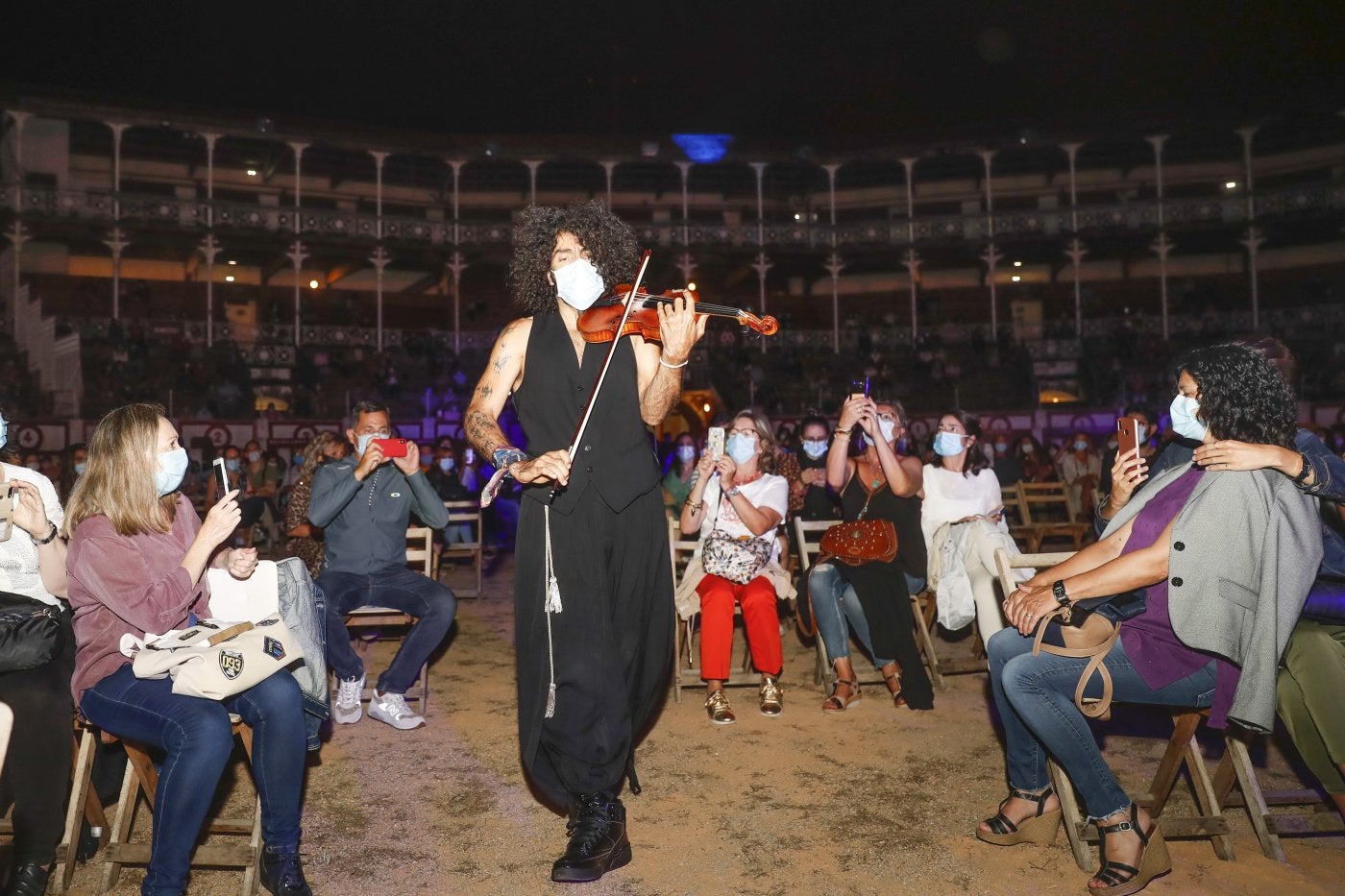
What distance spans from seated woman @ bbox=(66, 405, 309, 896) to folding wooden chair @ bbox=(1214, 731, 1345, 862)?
3.43 meters

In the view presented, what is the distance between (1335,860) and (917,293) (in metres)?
34.1

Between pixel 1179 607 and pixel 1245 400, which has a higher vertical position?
pixel 1245 400

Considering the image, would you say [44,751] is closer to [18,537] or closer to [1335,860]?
[18,537]

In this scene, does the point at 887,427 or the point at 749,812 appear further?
the point at 887,427

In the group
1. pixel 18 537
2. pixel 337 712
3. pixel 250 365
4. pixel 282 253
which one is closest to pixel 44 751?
pixel 18 537

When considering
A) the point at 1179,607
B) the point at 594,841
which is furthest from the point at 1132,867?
the point at 594,841

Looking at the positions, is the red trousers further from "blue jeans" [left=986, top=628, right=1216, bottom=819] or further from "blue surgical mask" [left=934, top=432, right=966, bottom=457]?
"blue jeans" [left=986, top=628, right=1216, bottom=819]

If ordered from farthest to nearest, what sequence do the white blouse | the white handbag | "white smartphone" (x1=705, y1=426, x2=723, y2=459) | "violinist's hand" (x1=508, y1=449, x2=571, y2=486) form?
1. "white smartphone" (x1=705, y1=426, x2=723, y2=459)
2. the white blouse
3. the white handbag
4. "violinist's hand" (x1=508, y1=449, x2=571, y2=486)

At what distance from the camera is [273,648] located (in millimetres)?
2996

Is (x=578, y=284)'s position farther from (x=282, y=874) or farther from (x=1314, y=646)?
(x=1314, y=646)

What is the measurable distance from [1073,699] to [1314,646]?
0.82 m

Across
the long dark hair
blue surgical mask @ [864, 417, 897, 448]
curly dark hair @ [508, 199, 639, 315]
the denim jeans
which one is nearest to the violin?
curly dark hair @ [508, 199, 639, 315]

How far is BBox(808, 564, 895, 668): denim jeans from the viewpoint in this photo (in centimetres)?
527

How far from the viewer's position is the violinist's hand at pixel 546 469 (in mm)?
2689
